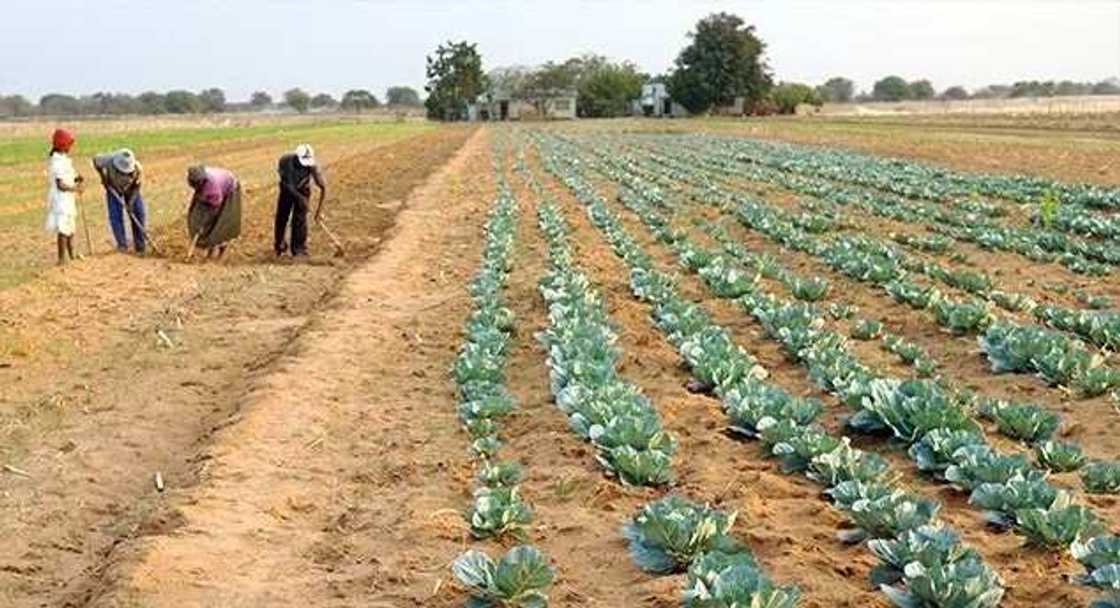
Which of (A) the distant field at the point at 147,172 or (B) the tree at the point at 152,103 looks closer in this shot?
(A) the distant field at the point at 147,172

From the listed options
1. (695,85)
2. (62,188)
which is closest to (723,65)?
(695,85)

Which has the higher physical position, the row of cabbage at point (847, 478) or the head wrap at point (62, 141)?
the head wrap at point (62, 141)

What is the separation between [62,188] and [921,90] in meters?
161

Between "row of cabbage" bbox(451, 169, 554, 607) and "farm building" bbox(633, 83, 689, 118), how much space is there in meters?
103

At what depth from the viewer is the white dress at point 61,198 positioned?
13.5 meters

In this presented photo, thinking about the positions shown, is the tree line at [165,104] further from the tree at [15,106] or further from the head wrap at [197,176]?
the head wrap at [197,176]

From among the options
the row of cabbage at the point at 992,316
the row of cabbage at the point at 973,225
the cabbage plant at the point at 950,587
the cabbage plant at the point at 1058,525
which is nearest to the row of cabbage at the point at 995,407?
the row of cabbage at the point at 992,316

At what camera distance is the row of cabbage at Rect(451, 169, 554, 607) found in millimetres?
4461

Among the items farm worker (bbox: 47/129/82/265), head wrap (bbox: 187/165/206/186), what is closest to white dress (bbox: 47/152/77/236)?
farm worker (bbox: 47/129/82/265)

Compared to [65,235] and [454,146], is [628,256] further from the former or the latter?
[454,146]

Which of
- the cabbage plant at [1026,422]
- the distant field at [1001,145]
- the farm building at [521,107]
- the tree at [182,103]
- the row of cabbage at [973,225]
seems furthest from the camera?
the tree at [182,103]

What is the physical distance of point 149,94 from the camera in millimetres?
163750

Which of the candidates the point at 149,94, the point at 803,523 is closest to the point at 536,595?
the point at 803,523

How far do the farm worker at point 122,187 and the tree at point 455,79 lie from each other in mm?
110406
